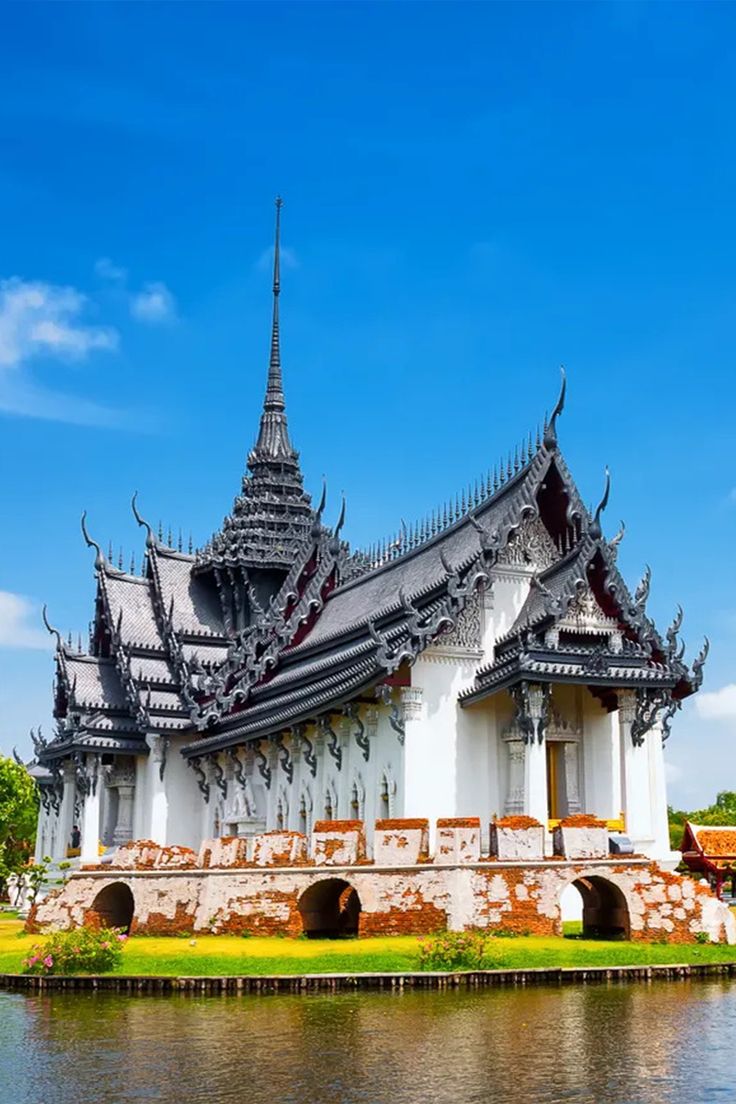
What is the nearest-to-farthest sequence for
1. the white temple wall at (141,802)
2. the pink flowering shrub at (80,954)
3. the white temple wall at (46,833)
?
the pink flowering shrub at (80,954) < the white temple wall at (141,802) < the white temple wall at (46,833)

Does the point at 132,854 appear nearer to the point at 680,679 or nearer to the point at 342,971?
the point at 342,971

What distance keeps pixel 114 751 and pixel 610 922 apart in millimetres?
18241

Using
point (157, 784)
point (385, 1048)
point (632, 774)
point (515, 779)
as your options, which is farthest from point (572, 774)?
point (385, 1048)

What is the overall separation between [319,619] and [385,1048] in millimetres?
23885

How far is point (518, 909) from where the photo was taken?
63.5ft

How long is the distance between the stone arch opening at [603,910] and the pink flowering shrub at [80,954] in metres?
6.94

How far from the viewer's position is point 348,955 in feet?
58.4

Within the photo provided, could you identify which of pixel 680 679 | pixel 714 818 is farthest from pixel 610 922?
pixel 714 818

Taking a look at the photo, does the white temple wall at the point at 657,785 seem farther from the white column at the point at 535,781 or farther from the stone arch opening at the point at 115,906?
the stone arch opening at the point at 115,906

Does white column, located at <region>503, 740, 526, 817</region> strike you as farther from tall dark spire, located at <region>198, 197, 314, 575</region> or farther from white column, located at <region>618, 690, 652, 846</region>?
tall dark spire, located at <region>198, 197, 314, 575</region>

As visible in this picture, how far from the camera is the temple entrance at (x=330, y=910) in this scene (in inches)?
836

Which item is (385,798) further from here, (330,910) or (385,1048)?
(385,1048)

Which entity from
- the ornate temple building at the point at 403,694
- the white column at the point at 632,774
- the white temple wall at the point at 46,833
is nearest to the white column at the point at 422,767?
the ornate temple building at the point at 403,694

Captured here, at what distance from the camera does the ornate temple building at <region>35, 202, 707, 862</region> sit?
25.8m
